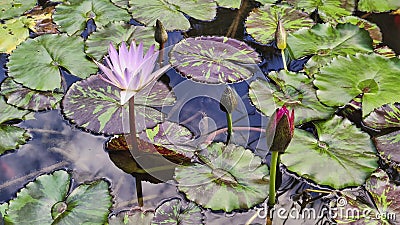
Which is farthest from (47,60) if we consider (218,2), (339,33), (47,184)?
(339,33)

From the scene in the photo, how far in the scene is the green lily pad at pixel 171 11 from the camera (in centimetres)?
278

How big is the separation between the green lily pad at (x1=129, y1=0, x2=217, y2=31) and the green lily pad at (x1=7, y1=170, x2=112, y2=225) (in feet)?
3.70

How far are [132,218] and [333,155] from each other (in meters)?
0.87

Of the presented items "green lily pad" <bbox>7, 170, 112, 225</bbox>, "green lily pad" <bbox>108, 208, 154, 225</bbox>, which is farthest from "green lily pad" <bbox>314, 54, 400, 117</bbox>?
"green lily pad" <bbox>7, 170, 112, 225</bbox>

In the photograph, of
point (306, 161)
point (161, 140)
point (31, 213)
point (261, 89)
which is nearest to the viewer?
point (31, 213)

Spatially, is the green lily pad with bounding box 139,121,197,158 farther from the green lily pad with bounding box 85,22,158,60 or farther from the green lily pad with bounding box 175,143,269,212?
the green lily pad with bounding box 85,22,158,60

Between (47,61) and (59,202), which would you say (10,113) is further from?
(59,202)

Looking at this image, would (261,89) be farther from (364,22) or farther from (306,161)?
(364,22)

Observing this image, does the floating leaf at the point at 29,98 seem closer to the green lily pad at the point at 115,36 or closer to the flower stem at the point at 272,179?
the green lily pad at the point at 115,36

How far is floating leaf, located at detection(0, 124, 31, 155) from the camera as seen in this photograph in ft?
7.20

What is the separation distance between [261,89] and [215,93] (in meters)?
0.24

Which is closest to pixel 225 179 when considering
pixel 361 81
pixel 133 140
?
pixel 133 140

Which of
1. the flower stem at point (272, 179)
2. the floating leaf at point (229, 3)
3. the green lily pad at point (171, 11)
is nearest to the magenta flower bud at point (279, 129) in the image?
the flower stem at point (272, 179)

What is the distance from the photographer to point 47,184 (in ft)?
6.49
